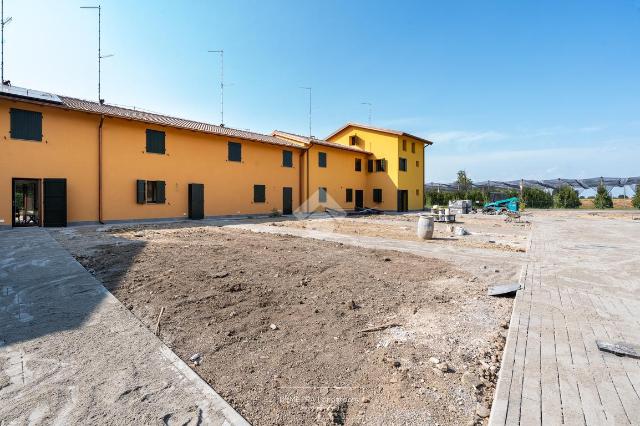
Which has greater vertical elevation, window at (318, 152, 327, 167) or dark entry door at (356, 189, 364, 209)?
window at (318, 152, 327, 167)

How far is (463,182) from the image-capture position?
4034 cm

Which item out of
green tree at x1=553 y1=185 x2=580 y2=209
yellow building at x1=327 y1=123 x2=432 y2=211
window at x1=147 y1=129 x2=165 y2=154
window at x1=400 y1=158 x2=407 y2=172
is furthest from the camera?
green tree at x1=553 y1=185 x2=580 y2=209

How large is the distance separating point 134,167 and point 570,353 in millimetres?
18491

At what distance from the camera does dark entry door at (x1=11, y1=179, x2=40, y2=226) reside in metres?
14.5

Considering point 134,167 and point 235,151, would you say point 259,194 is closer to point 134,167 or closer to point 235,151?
point 235,151

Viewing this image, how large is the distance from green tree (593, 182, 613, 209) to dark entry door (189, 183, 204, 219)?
38.6 meters

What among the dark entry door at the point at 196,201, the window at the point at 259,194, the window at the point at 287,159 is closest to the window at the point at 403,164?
the window at the point at 287,159

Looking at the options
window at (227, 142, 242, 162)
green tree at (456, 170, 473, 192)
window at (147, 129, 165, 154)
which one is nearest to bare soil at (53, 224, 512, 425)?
window at (147, 129, 165, 154)

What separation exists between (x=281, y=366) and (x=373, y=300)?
2.21 m

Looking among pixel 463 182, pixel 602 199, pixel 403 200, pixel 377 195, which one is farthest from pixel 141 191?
pixel 602 199

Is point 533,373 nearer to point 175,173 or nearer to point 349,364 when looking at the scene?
point 349,364

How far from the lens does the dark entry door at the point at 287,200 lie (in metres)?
24.8

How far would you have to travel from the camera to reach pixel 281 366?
325cm

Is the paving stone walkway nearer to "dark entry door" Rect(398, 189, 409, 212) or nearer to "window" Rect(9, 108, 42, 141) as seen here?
"window" Rect(9, 108, 42, 141)
